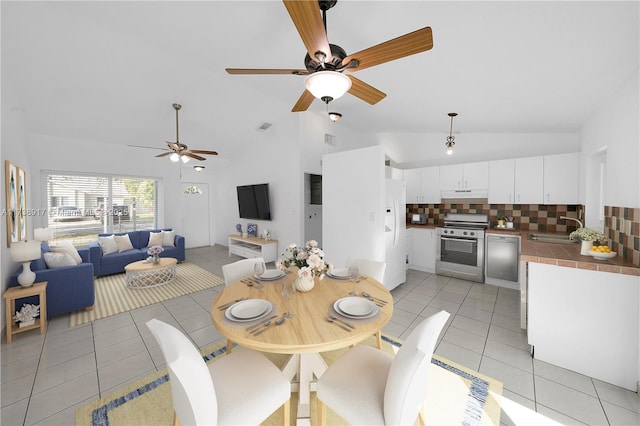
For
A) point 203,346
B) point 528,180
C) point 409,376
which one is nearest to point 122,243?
point 203,346

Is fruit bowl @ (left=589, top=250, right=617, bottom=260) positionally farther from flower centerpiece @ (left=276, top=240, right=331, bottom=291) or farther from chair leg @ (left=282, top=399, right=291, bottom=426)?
chair leg @ (left=282, top=399, right=291, bottom=426)

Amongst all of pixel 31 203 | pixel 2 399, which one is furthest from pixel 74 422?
pixel 31 203

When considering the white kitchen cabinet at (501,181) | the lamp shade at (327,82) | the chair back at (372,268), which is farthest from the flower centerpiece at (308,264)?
the white kitchen cabinet at (501,181)

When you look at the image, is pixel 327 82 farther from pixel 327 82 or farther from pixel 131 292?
pixel 131 292

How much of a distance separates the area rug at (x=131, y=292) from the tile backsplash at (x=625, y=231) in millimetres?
5011

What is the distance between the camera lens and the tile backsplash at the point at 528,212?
3.85 metres

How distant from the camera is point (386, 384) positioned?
1187mm

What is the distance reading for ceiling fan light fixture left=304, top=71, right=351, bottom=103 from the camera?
138 centimetres

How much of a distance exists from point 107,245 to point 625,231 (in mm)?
7563

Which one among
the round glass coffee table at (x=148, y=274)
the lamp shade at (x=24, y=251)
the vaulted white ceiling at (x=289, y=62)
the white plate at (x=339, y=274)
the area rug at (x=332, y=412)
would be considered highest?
the vaulted white ceiling at (x=289, y=62)

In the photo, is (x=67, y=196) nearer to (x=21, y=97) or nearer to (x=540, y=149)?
(x=21, y=97)

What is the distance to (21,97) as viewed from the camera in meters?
3.55

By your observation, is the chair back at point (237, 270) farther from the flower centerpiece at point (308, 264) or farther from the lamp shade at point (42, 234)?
the lamp shade at point (42, 234)

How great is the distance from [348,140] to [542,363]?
4.81 m
